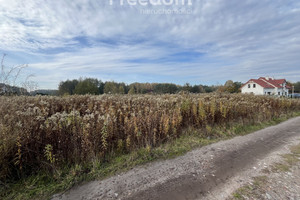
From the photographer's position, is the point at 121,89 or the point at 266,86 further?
the point at 266,86

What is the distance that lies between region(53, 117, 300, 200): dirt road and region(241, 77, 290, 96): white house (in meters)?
39.6

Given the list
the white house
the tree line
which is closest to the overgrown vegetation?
the tree line

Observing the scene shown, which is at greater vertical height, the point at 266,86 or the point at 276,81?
the point at 276,81

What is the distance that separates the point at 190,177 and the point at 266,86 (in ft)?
146

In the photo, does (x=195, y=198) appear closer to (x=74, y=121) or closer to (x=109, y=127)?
(x=109, y=127)

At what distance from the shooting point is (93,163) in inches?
96.5

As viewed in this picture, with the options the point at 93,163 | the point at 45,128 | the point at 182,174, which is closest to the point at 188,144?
the point at 182,174

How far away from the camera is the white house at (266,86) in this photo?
3433 cm

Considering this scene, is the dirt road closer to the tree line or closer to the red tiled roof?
the tree line

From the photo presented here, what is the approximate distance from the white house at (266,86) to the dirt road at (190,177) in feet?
130

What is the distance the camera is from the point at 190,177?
2.25 meters

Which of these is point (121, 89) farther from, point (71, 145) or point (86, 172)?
point (86, 172)

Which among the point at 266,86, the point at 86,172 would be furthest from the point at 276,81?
the point at 86,172

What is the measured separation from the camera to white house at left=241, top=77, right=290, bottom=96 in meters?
34.3
